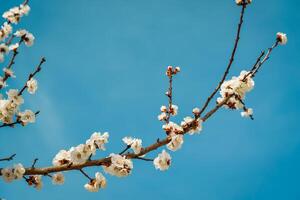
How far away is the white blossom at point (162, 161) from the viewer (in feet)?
19.9

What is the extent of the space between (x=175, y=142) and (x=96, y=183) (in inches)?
55.5

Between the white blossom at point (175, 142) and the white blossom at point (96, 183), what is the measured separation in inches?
46.1

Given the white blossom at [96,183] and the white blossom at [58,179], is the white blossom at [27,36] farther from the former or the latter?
the white blossom at [96,183]

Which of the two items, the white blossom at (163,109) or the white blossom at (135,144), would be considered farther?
the white blossom at (163,109)

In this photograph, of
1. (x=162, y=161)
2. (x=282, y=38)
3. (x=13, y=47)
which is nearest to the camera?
(x=162, y=161)

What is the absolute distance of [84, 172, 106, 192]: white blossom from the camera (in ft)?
20.4

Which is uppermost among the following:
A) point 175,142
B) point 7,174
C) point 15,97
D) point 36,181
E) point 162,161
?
point 15,97

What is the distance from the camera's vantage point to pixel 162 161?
6.07 meters

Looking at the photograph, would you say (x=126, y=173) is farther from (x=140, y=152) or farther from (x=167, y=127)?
(x=167, y=127)

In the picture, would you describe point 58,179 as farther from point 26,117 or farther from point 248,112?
point 248,112

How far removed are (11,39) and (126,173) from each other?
3.24m

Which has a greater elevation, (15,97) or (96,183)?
(15,97)

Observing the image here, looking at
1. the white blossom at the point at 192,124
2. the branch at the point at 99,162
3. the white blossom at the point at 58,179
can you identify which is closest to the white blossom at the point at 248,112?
the branch at the point at 99,162

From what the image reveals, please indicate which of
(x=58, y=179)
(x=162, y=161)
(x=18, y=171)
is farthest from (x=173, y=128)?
(x=18, y=171)
